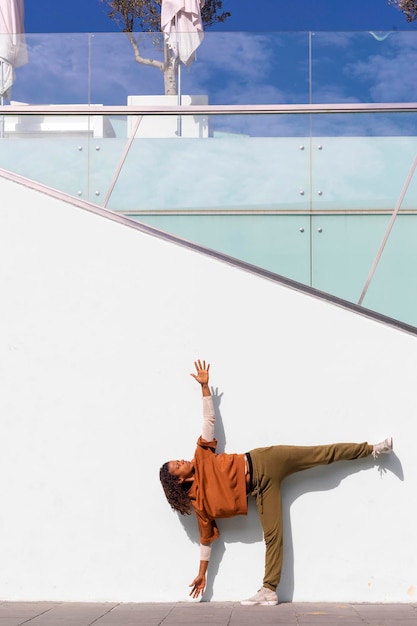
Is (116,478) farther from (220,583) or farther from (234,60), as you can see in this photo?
(234,60)

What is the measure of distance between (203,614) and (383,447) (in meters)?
1.37

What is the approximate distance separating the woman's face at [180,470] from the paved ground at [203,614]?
0.70 m

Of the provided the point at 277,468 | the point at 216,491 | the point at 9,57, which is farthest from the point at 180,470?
the point at 9,57

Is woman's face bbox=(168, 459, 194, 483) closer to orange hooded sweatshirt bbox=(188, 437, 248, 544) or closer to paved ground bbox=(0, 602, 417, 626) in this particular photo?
orange hooded sweatshirt bbox=(188, 437, 248, 544)

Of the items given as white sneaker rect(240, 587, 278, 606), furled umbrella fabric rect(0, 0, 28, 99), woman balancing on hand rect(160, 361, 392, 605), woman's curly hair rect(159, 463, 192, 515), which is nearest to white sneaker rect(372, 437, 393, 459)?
woman balancing on hand rect(160, 361, 392, 605)

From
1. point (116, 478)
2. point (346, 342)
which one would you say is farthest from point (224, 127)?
point (116, 478)

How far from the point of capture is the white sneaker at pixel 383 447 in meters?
5.68

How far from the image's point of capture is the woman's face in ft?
18.6

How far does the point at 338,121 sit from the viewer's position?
20.7 feet

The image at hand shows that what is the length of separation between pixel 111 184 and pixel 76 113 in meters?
0.57

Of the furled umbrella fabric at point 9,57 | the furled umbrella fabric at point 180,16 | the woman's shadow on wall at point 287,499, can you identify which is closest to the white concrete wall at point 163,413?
the woman's shadow on wall at point 287,499

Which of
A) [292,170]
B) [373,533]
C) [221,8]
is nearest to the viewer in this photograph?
[373,533]

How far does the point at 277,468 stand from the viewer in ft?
18.6

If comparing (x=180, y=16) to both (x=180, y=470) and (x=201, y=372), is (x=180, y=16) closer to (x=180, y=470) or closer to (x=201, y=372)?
(x=201, y=372)
